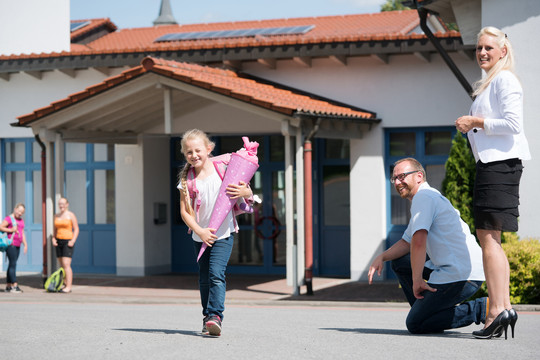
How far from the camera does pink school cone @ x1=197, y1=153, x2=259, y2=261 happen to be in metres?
7.14

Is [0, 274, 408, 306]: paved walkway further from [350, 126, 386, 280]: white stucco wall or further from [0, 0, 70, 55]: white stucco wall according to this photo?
[0, 0, 70, 55]: white stucco wall

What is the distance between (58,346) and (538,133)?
26.9 feet

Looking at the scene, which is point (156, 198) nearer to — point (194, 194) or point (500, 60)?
point (194, 194)

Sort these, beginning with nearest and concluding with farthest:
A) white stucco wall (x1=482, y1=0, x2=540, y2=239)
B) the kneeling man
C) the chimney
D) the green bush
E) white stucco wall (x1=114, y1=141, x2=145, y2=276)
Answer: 1. the kneeling man
2. the green bush
3. white stucco wall (x1=482, y1=0, x2=540, y2=239)
4. white stucco wall (x1=114, y1=141, x2=145, y2=276)
5. the chimney

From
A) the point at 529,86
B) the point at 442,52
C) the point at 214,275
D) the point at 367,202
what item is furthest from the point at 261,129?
the point at 214,275

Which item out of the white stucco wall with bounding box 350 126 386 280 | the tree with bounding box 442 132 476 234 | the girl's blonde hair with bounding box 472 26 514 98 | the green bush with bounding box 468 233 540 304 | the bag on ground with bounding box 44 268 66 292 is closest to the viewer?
the girl's blonde hair with bounding box 472 26 514 98

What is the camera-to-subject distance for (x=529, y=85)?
42.4ft

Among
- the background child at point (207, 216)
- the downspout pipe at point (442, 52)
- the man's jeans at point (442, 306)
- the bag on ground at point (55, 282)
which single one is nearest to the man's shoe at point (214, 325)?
the background child at point (207, 216)

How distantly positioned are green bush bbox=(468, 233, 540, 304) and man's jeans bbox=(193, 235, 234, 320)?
511cm

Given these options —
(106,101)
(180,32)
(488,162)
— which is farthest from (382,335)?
(180,32)

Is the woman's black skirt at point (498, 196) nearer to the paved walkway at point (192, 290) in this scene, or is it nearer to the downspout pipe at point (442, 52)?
the paved walkway at point (192, 290)

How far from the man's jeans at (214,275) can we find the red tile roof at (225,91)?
21.5ft

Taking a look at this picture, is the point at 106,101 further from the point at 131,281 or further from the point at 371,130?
the point at 371,130

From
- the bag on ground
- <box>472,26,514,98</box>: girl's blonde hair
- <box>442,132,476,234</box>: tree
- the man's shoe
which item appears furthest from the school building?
the man's shoe
